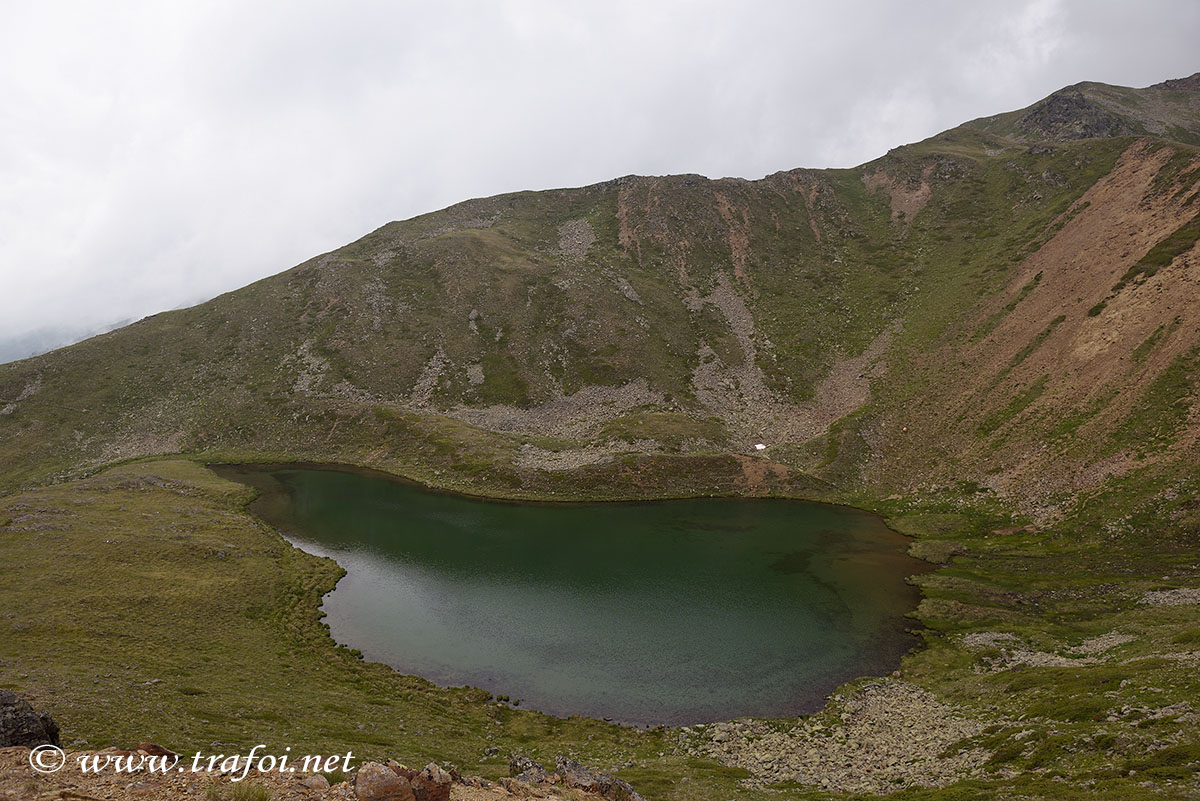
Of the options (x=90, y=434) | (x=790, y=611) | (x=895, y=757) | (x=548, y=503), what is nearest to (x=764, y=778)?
(x=895, y=757)

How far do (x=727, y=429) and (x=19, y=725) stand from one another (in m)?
98.4

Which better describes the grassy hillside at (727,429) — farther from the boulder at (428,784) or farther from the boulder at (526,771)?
the boulder at (428,784)

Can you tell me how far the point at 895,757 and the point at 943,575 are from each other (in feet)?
113

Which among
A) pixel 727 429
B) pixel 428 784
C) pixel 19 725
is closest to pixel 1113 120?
pixel 727 429

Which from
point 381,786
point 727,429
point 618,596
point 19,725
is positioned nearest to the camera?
point 381,786

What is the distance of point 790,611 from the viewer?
184ft

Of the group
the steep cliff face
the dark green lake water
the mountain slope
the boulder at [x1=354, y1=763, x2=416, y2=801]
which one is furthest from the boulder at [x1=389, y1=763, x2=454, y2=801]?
the mountain slope

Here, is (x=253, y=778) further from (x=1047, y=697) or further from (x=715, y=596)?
(x=715, y=596)

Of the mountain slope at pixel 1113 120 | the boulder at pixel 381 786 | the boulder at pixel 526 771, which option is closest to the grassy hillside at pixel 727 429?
Result: the mountain slope at pixel 1113 120

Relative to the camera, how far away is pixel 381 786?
51.8 ft

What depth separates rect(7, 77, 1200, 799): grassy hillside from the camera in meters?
35.2

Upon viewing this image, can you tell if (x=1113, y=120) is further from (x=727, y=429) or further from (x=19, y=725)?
(x=19, y=725)

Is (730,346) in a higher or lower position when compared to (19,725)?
higher

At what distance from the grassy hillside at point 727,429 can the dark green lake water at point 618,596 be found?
3.60m
